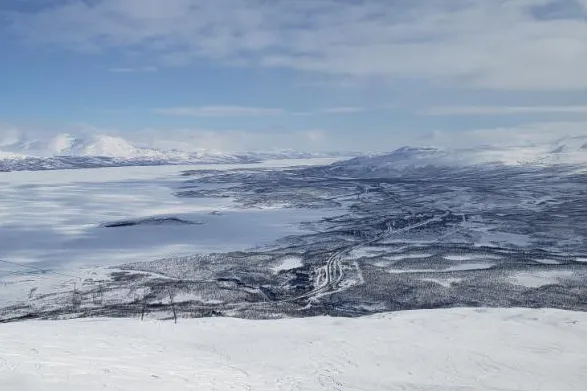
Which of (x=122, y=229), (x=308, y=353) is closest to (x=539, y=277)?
(x=308, y=353)

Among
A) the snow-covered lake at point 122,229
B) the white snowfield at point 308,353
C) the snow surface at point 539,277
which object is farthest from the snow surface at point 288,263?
the snow surface at point 539,277

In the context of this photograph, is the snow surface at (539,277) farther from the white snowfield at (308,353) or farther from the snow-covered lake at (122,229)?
the snow-covered lake at (122,229)

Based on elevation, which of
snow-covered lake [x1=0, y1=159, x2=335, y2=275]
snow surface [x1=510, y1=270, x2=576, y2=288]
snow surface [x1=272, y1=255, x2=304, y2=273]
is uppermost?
snow-covered lake [x1=0, y1=159, x2=335, y2=275]

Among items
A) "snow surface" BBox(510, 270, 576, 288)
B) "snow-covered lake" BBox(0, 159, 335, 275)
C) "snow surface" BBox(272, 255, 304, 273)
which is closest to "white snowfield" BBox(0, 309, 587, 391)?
"snow surface" BBox(510, 270, 576, 288)

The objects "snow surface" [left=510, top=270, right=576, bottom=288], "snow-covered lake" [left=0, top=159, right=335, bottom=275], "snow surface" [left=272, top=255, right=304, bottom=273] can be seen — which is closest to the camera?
"snow surface" [left=510, top=270, right=576, bottom=288]

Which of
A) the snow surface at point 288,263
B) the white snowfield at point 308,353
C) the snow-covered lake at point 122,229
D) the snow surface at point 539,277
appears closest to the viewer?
the white snowfield at point 308,353

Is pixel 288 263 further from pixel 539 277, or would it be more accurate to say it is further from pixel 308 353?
pixel 308 353

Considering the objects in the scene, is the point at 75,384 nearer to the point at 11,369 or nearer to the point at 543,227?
the point at 11,369

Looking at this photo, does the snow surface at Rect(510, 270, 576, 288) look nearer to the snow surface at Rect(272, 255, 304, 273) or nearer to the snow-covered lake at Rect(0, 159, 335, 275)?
the snow surface at Rect(272, 255, 304, 273)

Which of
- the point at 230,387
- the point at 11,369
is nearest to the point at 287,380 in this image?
the point at 230,387
